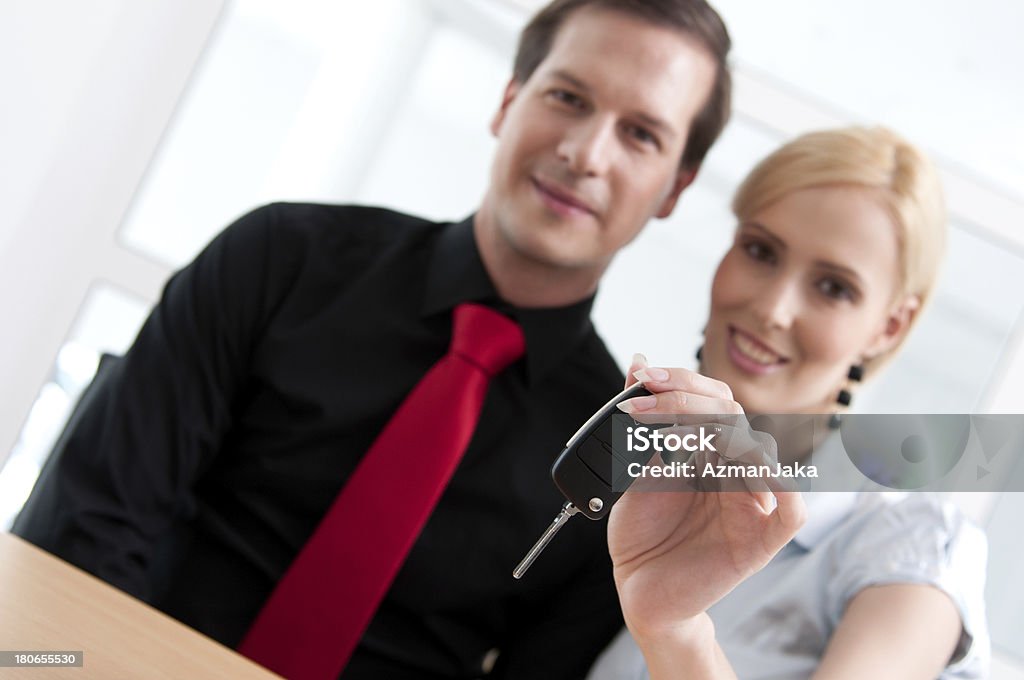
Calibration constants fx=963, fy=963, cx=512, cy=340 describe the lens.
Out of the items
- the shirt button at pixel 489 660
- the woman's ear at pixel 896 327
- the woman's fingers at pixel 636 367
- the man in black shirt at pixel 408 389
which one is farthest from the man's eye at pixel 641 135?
the shirt button at pixel 489 660

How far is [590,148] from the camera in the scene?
1345mm

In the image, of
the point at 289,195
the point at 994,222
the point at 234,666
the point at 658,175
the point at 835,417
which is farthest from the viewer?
the point at 289,195

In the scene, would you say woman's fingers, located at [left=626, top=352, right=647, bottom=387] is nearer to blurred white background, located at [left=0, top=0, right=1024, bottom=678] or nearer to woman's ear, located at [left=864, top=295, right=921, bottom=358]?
woman's ear, located at [left=864, top=295, right=921, bottom=358]

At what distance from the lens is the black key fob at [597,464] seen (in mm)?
802

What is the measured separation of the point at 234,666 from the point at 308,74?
5.16 feet

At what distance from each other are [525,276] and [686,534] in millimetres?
627

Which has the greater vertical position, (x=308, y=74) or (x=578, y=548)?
(x=308, y=74)

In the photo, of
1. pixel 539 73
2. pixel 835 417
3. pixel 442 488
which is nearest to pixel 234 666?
pixel 442 488

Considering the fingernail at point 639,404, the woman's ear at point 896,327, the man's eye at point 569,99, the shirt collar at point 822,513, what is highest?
the man's eye at point 569,99

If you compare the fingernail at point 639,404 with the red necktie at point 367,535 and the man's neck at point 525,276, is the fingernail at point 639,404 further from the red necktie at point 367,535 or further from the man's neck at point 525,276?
the man's neck at point 525,276

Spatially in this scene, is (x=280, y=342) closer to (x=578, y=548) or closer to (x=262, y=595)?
(x=262, y=595)

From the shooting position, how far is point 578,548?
1.31 metres


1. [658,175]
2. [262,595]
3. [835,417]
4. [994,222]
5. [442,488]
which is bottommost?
[262,595]

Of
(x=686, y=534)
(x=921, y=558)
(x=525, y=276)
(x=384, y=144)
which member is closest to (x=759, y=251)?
(x=525, y=276)
